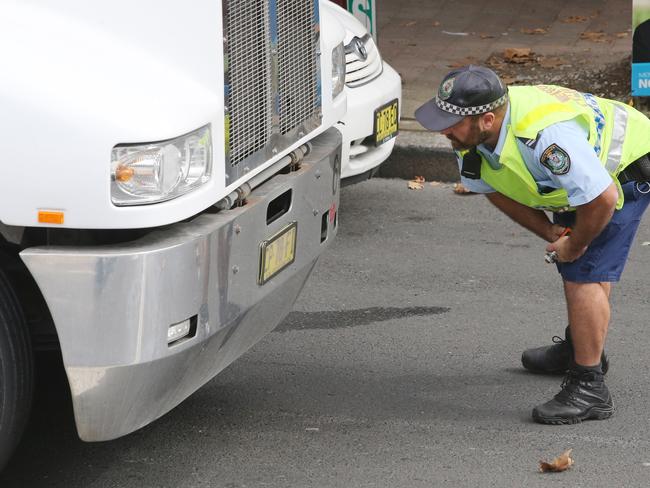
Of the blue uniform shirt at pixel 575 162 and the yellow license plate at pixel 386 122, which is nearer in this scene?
the blue uniform shirt at pixel 575 162

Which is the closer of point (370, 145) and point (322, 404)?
point (322, 404)

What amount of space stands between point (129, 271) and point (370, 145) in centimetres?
342

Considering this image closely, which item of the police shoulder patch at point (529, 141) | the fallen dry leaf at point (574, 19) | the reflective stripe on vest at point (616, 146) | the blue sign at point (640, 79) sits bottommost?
the fallen dry leaf at point (574, 19)

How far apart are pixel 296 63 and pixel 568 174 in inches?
36.2

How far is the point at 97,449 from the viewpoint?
165 inches

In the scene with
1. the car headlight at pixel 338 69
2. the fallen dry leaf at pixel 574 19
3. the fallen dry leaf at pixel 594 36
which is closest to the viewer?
the car headlight at pixel 338 69

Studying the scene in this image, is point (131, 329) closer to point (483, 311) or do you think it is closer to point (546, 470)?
point (546, 470)

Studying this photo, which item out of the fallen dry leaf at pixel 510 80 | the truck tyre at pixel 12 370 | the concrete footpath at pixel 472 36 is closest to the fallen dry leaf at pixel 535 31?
the concrete footpath at pixel 472 36

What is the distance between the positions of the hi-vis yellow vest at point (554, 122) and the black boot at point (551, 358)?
0.67m

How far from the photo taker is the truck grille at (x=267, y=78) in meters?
3.58

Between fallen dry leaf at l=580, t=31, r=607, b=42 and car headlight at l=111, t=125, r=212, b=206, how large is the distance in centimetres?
708

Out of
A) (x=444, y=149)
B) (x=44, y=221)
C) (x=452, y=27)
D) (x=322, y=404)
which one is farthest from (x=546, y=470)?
(x=452, y=27)

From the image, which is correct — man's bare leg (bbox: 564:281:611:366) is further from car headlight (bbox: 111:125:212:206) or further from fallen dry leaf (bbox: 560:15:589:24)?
fallen dry leaf (bbox: 560:15:589:24)

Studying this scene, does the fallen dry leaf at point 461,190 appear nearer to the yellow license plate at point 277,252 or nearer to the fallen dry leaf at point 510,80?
the fallen dry leaf at point 510,80
